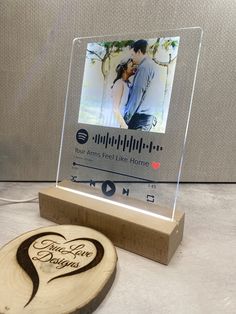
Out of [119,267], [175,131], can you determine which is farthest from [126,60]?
[119,267]

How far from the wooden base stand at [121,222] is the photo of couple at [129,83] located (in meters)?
0.20

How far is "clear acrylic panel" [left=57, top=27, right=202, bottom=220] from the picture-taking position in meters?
0.55

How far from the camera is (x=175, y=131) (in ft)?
1.82

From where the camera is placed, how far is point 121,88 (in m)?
0.61

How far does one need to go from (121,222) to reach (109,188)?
4.2 inches

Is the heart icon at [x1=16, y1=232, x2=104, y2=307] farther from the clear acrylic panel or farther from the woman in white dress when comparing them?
the woman in white dress

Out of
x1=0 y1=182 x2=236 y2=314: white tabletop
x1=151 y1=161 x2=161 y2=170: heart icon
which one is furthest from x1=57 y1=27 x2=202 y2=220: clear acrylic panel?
x1=0 y1=182 x2=236 y2=314: white tabletop

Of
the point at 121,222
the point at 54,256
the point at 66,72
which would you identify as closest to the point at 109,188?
the point at 121,222

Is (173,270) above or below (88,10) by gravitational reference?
below

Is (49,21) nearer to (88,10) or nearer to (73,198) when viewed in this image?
(88,10)

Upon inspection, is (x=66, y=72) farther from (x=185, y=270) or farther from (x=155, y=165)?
(x=185, y=270)

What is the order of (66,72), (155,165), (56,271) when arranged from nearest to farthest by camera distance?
(56,271)
(155,165)
(66,72)

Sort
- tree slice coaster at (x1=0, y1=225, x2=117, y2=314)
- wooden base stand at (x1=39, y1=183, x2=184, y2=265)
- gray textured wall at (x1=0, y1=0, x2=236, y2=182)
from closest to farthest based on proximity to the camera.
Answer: tree slice coaster at (x1=0, y1=225, x2=117, y2=314)
wooden base stand at (x1=39, y1=183, x2=184, y2=265)
gray textured wall at (x1=0, y1=0, x2=236, y2=182)

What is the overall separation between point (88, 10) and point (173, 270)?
29.5 inches
